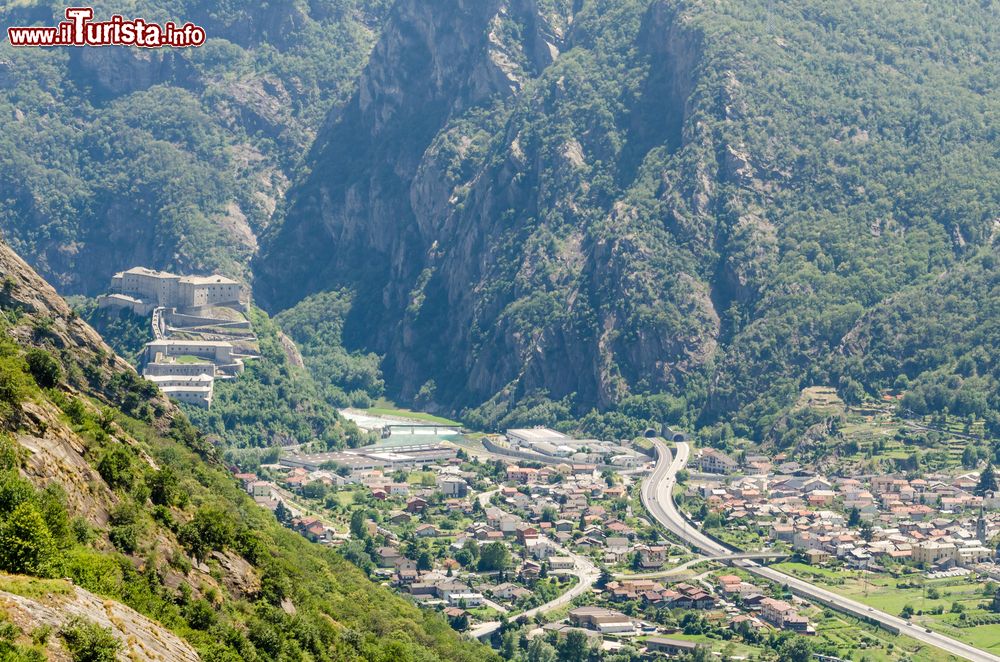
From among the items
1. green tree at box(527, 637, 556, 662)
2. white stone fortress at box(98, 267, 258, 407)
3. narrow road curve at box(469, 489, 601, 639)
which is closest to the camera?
green tree at box(527, 637, 556, 662)

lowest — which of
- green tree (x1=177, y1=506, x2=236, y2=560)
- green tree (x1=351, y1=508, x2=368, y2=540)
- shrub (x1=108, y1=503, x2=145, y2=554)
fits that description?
green tree (x1=351, y1=508, x2=368, y2=540)

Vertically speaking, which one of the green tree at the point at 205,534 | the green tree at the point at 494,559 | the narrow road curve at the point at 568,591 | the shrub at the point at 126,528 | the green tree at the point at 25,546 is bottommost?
the narrow road curve at the point at 568,591

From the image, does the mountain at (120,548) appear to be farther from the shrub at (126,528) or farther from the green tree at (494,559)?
the green tree at (494,559)

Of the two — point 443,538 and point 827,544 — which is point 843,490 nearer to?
point 827,544

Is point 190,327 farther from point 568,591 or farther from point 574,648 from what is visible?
point 574,648

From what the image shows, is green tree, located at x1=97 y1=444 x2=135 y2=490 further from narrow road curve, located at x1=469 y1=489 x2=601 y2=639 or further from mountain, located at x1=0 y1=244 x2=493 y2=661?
narrow road curve, located at x1=469 y1=489 x2=601 y2=639

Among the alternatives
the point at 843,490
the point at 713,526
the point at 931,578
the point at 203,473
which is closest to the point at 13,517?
the point at 203,473

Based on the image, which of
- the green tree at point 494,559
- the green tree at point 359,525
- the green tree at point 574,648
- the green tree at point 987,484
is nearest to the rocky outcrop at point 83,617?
the green tree at point 574,648

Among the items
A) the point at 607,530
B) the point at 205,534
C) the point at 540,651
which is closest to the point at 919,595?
the point at 607,530

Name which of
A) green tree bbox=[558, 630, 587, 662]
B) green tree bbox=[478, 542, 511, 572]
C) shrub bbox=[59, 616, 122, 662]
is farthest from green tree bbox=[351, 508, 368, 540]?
shrub bbox=[59, 616, 122, 662]
